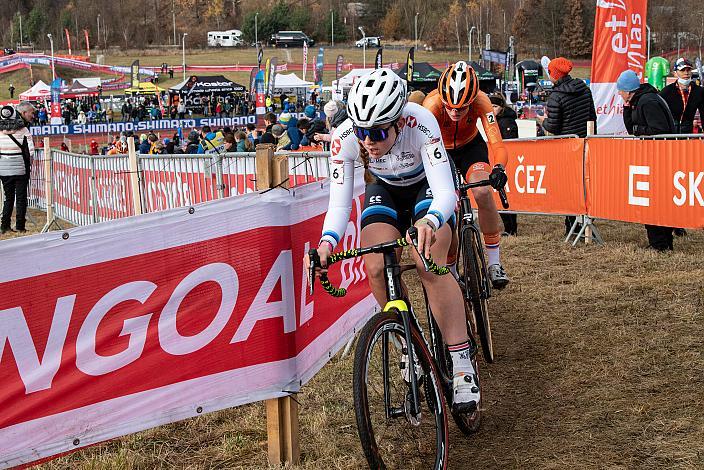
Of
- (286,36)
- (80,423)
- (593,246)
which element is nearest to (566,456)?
(80,423)

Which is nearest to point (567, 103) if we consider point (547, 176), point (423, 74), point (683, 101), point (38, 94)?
point (547, 176)

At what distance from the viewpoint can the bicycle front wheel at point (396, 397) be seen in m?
3.80

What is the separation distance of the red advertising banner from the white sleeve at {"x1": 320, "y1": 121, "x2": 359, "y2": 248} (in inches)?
238

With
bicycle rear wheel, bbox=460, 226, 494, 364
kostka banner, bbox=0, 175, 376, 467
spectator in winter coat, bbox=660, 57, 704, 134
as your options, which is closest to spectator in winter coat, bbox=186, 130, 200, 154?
spectator in winter coat, bbox=660, 57, 704, 134

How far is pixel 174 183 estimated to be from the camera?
39.4 ft

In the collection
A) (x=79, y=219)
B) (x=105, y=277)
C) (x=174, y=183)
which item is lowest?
(x=79, y=219)

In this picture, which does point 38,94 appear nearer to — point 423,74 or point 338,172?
point 423,74

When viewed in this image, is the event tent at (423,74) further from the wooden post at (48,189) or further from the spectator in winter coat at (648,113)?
the spectator in winter coat at (648,113)

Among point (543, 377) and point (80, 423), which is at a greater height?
point (80, 423)

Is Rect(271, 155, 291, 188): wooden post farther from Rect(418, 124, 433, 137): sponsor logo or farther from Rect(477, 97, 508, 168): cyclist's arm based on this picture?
Rect(477, 97, 508, 168): cyclist's arm

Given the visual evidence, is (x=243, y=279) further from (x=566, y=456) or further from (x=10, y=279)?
(x=566, y=456)

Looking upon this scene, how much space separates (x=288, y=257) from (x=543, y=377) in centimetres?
221

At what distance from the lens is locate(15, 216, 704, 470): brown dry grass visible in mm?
4625

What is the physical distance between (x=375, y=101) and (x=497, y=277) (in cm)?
281
